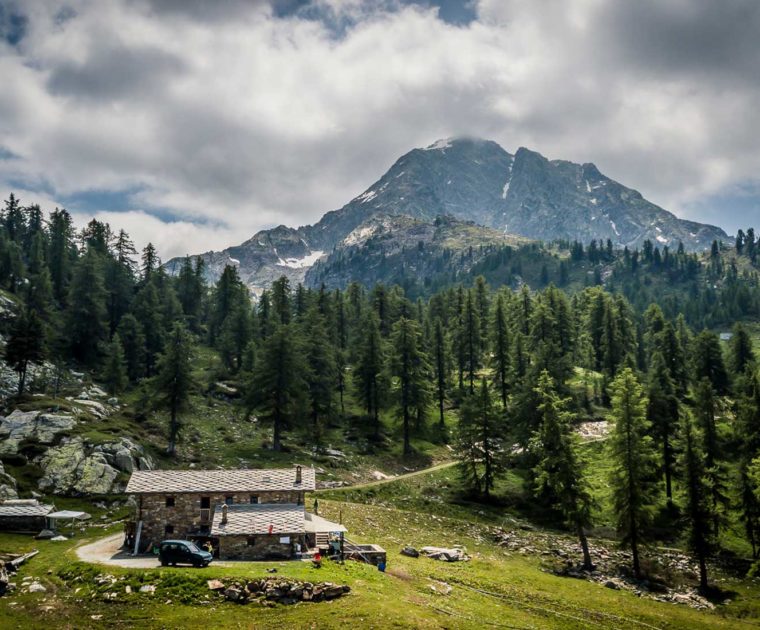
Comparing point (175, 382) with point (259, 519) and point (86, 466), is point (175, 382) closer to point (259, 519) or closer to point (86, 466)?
point (86, 466)

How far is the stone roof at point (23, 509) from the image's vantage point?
3703 centimetres

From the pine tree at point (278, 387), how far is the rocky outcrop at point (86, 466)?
15.4 meters

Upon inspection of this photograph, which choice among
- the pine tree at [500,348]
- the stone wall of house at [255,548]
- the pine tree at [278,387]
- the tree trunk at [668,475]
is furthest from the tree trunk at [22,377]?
the tree trunk at [668,475]

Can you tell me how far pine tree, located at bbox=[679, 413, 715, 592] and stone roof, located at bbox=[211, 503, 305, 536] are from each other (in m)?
28.3

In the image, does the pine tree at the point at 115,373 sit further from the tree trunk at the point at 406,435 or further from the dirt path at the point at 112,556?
the dirt path at the point at 112,556

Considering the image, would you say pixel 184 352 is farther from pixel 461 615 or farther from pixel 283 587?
pixel 461 615

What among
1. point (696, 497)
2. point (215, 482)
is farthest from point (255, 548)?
point (696, 497)

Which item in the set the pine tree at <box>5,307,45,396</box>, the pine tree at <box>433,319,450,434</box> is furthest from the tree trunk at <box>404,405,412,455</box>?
the pine tree at <box>5,307,45,396</box>

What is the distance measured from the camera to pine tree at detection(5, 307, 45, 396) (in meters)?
55.9

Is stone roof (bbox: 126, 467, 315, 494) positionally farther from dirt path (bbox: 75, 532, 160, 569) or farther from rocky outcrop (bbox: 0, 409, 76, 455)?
rocky outcrop (bbox: 0, 409, 76, 455)

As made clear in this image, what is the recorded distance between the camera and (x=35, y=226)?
121 m

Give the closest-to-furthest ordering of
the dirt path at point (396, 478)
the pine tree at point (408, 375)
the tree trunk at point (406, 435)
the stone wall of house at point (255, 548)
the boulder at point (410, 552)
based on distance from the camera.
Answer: the stone wall of house at point (255, 548)
the boulder at point (410, 552)
the dirt path at point (396, 478)
the tree trunk at point (406, 435)
the pine tree at point (408, 375)

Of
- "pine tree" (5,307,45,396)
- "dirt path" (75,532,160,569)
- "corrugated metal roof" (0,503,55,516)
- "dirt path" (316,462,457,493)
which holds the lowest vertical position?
"dirt path" (316,462,457,493)

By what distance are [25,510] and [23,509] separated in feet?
0.55
